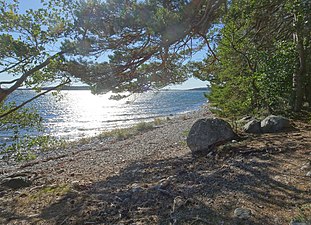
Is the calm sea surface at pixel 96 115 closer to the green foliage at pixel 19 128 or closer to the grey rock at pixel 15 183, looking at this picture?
the green foliage at pixel 19 128

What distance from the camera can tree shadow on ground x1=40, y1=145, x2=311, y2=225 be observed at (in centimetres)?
263

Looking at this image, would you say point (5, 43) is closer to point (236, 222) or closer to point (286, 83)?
point (236, 222)

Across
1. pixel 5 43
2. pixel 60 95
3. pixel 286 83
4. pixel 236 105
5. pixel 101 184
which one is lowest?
pixel 101 184

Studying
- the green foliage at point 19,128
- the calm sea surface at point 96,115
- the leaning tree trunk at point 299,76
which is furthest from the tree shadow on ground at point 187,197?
the leaning tree trunk at point 299,76

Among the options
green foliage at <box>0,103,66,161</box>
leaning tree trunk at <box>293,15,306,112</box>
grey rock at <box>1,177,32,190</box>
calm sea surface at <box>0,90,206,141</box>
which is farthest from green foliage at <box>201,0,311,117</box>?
grey rock at <box>1,177,32,190</box>

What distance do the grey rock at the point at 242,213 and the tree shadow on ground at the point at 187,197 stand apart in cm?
4

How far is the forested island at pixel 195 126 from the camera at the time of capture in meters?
2.89

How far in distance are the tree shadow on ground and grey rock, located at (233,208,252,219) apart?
0.04 m

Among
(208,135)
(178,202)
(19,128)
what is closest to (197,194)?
(178,202)

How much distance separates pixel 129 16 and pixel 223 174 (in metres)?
3.13

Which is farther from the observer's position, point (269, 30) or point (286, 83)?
point (286, 83)

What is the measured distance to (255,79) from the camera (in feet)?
Result: 24.8

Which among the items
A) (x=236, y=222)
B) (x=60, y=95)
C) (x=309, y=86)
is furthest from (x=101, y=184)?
(x=309, y=86)

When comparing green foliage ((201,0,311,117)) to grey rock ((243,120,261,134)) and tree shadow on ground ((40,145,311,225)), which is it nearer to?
grey rock ((243,120,261,134))
